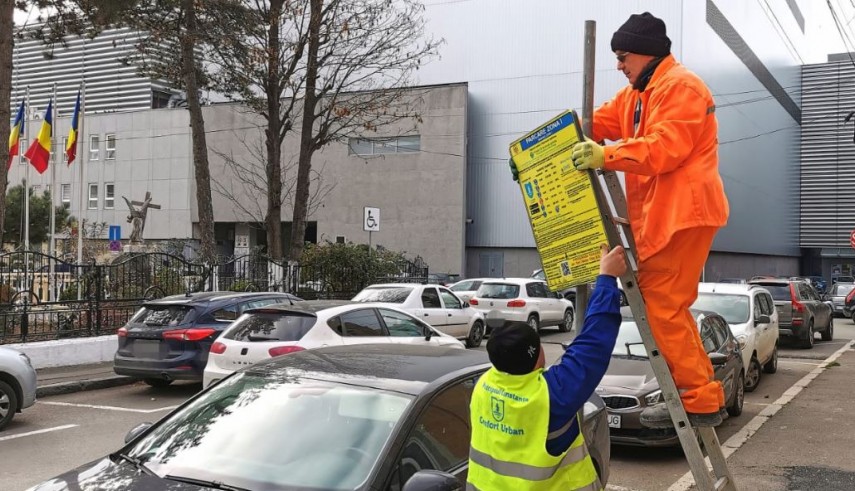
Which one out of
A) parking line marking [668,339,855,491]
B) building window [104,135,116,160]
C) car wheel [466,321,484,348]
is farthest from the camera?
building window [104,135,116,160]

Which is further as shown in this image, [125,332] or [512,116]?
[512,116]

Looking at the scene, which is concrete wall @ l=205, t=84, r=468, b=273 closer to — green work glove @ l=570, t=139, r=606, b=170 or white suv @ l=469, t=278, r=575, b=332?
white suv @ l=469, t=278, r=575, b=332

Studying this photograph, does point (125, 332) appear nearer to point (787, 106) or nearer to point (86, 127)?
point (86, 127)

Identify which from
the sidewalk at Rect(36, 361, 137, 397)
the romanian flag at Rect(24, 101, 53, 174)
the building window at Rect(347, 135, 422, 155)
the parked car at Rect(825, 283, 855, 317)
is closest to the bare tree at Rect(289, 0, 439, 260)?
the sidewalk at Rect(36, 361, 137, 397)

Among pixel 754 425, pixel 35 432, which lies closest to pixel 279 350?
pixel 35 432

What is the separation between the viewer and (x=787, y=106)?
5734 centimetres

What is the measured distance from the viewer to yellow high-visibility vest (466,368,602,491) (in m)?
2.60

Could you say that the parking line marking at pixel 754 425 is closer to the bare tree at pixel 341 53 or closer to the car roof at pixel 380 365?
the car roof at pixel 380 365

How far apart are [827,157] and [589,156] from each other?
209 feet

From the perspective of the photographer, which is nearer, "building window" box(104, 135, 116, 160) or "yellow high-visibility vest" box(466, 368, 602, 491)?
"yellow high-visibility vest" box(466, 368, 602, 491)

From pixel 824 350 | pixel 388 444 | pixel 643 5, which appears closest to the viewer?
pixel 388 444

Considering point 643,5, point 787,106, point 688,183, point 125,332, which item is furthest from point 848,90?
point 688,183

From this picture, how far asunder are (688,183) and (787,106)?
201 feet

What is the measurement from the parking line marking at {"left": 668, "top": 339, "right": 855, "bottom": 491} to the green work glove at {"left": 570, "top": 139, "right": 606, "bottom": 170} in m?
3.38
